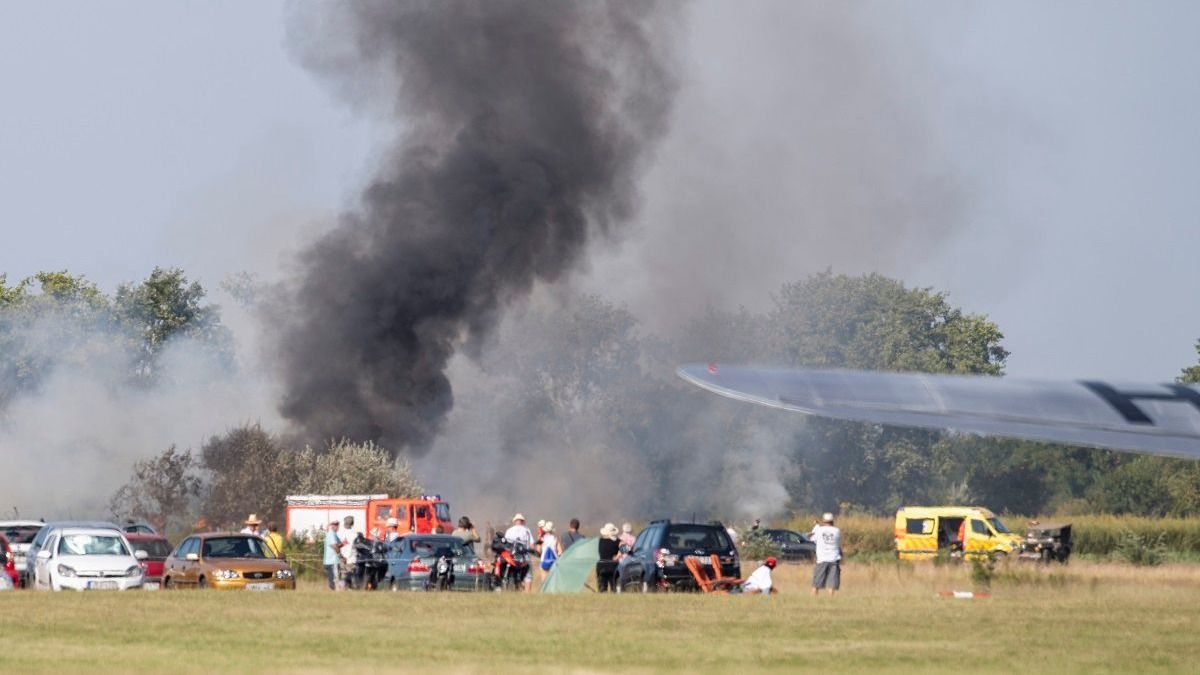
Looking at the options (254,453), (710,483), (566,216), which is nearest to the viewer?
(254,453)

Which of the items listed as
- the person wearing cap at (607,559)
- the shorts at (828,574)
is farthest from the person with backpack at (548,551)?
the shorts at (828,574)

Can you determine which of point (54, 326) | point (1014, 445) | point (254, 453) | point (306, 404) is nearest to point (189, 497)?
point (254, 453)

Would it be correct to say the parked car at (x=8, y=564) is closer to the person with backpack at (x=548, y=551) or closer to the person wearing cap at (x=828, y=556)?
the person with backpack at (x=548, y=551)

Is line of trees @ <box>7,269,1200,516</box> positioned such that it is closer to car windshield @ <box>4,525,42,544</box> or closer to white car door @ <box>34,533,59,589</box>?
car windshield @ <box>4,525,42,544</box>

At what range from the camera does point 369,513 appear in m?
48.4

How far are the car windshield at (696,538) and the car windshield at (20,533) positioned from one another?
689 inches

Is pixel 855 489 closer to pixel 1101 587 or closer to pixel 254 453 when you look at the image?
pixel 254 453

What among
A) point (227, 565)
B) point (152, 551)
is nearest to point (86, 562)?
point (227, 565)

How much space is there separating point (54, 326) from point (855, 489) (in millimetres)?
41124

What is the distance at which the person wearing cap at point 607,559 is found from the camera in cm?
3164

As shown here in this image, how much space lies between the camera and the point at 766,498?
9144 centimetres

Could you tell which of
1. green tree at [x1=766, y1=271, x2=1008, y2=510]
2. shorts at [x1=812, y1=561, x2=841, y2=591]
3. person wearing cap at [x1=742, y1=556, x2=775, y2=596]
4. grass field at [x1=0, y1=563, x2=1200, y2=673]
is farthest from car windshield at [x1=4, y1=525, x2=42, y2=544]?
green tree at [x1=766, y1=271, x2=1008, y2=510]

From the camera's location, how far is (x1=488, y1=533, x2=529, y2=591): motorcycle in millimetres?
33406

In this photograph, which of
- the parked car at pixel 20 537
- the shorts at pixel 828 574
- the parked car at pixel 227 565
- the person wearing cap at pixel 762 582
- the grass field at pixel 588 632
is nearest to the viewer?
the grass field at pixel 588 632
